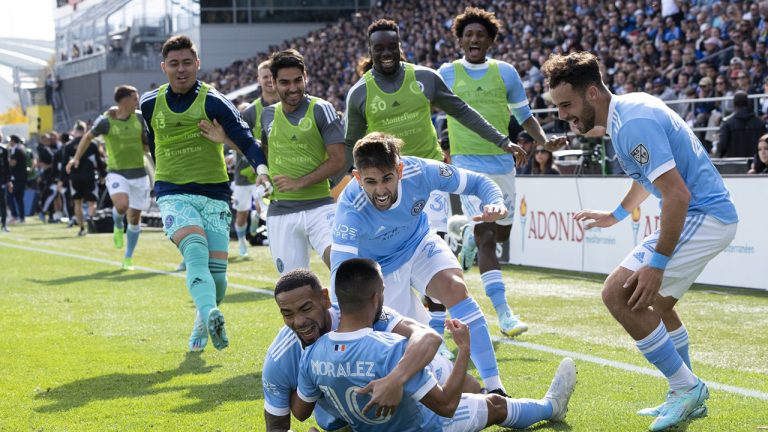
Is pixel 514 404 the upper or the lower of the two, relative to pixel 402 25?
lower

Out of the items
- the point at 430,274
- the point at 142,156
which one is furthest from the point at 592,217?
the point at 142,156

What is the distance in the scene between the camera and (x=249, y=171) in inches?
642

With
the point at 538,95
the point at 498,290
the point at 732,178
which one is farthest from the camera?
the point at 538,95

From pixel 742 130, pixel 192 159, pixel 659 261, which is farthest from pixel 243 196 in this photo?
pixel 659 261

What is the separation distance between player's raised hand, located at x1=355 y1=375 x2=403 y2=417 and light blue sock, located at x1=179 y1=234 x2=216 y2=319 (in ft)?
10.5

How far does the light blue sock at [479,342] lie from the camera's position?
6113 mm

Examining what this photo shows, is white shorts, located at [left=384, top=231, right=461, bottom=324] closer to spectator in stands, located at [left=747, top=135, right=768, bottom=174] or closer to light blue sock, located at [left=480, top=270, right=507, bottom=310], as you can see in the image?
light blue sock, located at [left=480, top=270, right=507, bottom=310]

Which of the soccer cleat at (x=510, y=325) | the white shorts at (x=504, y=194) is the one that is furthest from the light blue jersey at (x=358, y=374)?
the white shorts at (x=504, y=194)

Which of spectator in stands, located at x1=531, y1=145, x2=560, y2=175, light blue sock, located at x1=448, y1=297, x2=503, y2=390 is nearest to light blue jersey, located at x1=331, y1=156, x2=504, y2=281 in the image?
light blue sock, located at x1=448, y1=297, x2=503, y2=390

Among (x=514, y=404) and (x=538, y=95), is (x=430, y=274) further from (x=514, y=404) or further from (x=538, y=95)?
(x=538, y=95)

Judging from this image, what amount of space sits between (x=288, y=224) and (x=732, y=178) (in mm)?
6308

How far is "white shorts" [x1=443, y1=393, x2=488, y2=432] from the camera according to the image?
16.9 feet

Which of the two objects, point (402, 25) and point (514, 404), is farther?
point (402, 25)

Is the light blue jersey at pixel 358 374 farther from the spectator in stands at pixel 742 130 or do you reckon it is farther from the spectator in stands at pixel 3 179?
the spectator in stands at pixel 3 179
